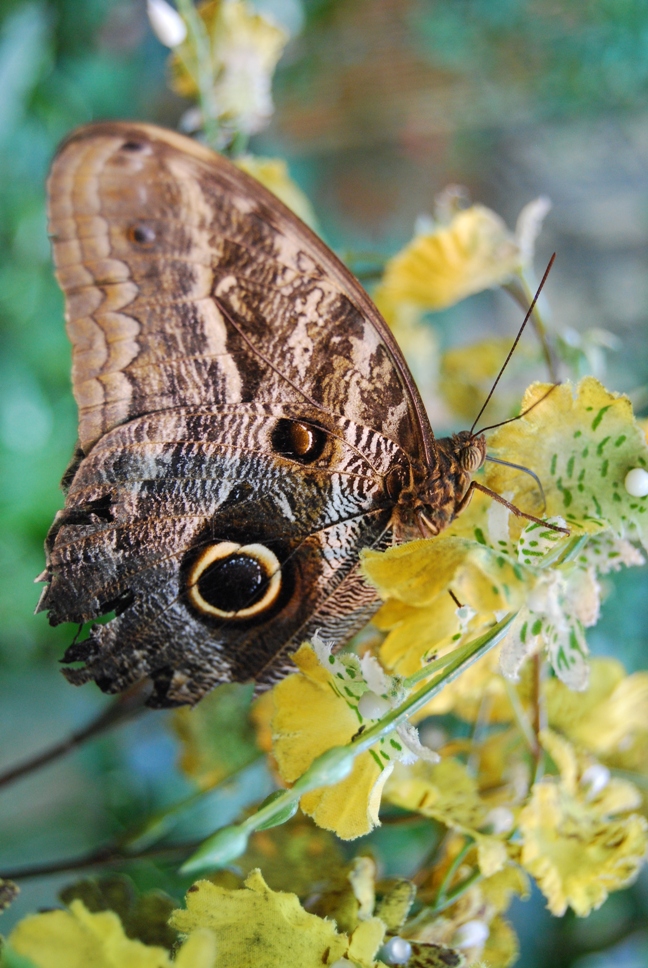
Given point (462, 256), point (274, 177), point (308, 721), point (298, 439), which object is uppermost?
point (274, 177)

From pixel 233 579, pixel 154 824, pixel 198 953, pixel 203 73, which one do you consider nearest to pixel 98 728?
pixel 154 824

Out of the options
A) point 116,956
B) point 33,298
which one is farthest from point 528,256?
point 33,298

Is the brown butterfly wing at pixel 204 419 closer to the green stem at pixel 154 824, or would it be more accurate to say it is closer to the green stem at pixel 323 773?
the green stem at pixel 154 824

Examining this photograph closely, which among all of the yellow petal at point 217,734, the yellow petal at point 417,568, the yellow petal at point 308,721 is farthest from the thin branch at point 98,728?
the yellow petal at point 417,568

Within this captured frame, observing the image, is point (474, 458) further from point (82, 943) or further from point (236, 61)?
point (236, 61)

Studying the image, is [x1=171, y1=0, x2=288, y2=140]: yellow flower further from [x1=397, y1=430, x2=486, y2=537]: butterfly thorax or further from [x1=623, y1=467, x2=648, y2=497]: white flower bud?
[x1=623, y1=467, x2=648, y2=497]: white flower bud

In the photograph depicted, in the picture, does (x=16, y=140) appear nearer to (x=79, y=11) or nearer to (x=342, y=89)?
(x=79, y=11)
